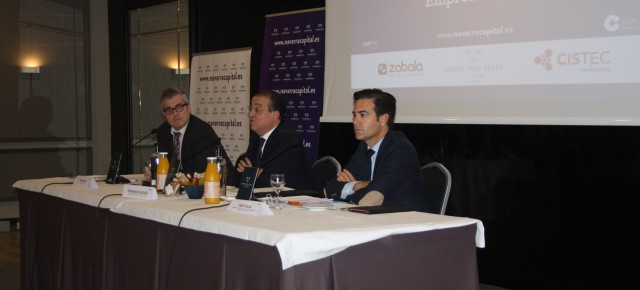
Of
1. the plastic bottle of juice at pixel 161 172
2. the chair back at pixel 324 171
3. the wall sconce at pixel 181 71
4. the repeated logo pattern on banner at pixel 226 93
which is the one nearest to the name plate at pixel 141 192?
the plastic bottle of juice at pixel 161 172

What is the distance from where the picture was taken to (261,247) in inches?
87.1

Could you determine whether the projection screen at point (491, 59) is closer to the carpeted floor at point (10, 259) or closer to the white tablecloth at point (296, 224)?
the white tablecloth at point (296, 224)

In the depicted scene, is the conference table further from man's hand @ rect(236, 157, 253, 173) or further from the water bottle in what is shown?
man's hand @ rect(236, 157, 253, 173)

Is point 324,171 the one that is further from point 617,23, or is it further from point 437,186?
point 617,23

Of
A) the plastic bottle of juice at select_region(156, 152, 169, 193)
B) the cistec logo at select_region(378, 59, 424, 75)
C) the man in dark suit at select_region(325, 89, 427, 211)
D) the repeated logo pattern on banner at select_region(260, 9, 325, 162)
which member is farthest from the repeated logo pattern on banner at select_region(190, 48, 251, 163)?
the man in dark suit at select_region(325, 89, 427, 211)

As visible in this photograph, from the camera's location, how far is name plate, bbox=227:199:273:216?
2490mm

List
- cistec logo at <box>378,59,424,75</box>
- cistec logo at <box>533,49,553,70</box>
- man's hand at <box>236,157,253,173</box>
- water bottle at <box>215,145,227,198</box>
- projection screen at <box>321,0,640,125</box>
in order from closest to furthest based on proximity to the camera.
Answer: water bottle at <box>215,145,227,198</box> < projection screen at <box>321,0,640,125</box> < man's hand at <box>236,157,253,173</box> < cistec logo at <box>533,49,553,70</box> < cistec logo at <box>378,59,424,75</box>

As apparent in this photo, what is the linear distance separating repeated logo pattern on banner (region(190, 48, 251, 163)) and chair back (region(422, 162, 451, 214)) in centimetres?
315

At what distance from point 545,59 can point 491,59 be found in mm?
335

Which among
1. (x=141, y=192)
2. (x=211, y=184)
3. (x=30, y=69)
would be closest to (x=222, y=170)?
(x=211, y=184)

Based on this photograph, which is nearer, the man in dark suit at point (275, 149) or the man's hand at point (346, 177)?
the man's hand at point (346, 177)

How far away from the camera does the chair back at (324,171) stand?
3889mm

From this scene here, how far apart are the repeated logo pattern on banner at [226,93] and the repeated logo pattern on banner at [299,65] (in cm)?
27

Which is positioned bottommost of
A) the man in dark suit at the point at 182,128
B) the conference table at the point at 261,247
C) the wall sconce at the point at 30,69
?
the conference table at the point at 261,247
